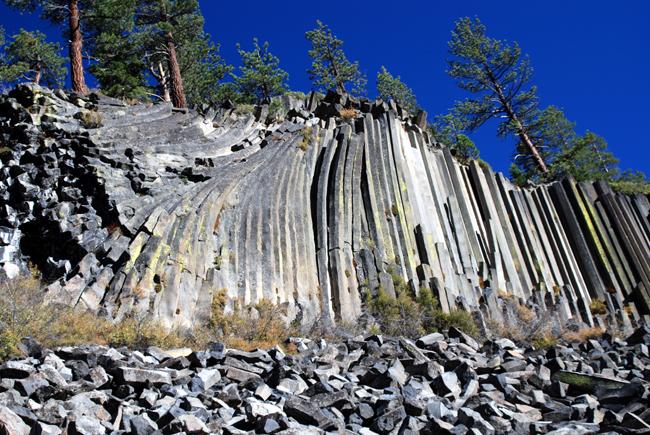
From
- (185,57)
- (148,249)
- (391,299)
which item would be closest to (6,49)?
(185,57)

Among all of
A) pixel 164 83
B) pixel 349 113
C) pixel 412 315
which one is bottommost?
pixel 412 315

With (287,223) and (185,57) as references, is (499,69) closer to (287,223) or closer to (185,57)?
(185,57)

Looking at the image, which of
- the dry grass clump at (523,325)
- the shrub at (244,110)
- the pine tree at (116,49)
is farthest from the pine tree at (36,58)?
the dry grass clump at (523,325)

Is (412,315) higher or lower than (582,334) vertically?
higher

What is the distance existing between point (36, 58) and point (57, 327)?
26.5 m

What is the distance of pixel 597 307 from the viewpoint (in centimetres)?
1755

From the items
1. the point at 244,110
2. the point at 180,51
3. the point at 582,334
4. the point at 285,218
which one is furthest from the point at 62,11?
the point at 582,334

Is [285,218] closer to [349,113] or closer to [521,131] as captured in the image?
[349,113]

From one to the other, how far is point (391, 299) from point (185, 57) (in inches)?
896

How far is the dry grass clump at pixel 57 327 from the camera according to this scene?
302 inches

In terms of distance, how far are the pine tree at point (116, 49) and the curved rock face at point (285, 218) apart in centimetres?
912

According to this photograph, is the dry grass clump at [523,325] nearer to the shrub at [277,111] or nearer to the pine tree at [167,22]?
the shrub at [277,111]

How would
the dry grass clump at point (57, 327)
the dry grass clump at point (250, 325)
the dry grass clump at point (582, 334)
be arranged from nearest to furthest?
the dry grass clump at point (57, 327)
the dry grass clump at point (250, 325)
the dry grass clump at point (582, 334)

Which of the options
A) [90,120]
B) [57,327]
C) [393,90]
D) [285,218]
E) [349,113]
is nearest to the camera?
[57,327]
